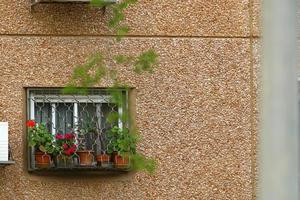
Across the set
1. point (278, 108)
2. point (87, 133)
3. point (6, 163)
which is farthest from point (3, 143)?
point (278, 108)

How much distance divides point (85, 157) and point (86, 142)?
20 centimetres

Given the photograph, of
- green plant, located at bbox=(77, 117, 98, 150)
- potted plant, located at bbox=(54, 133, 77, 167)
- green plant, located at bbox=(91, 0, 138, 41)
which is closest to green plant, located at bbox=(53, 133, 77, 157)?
potted plant, located at bbox=(54, 133, 77, 167)

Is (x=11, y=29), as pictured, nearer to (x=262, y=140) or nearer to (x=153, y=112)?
(x=153, y=112)

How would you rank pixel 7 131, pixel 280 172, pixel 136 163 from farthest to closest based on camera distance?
pixel 7 131, pixel 136 163, pixel 280 172

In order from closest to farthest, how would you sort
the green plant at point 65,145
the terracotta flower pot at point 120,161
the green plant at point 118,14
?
the green plant at point 118,14, the green plant at point 65,145, the terracotta flower pot at point 120,161

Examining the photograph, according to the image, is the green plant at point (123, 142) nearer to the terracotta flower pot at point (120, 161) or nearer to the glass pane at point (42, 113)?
the terracotta flower pot at point (120, 161)

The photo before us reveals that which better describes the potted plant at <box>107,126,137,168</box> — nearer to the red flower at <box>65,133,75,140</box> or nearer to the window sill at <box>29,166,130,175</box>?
the window sill at <box>29,166,130,175</box>

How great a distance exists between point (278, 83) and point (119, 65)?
6730 millimetres

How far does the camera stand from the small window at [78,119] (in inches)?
472

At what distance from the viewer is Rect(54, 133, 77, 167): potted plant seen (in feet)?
38.8

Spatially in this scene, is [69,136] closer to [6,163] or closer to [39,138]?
[39,138]

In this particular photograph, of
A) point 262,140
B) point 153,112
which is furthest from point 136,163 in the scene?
point 262,140

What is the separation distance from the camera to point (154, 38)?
12297 mm

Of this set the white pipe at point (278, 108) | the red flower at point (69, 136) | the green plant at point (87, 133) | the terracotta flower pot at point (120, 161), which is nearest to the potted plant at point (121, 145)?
the terracotta flower pot at point (120, 161)
